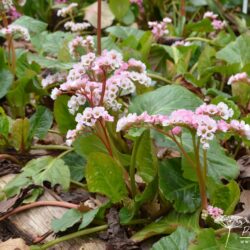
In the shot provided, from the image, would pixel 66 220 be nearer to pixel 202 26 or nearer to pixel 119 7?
pixel 202 26

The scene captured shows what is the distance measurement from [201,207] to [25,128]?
58 cm

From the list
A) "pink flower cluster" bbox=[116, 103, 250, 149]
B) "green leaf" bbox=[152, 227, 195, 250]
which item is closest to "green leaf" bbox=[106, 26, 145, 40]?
"pink flower cluster" bbox=[116, 103, 250, 149]

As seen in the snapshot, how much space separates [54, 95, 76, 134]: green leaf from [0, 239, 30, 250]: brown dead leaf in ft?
1.28

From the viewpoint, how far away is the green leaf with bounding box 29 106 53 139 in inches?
63.4

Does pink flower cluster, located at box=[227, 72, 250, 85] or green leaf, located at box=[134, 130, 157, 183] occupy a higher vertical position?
pink flower cluster, located at box=[227, 72, 250, 85]

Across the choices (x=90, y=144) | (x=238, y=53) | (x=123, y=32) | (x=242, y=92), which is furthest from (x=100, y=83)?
(x=123, y=32)

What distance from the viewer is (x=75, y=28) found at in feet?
7.09

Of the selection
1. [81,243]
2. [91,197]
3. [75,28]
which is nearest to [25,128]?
[91,197]

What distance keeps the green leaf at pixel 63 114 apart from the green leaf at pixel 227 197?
492mm

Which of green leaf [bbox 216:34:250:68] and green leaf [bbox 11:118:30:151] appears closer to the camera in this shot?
green leaf [bbox 11:118:30:151]

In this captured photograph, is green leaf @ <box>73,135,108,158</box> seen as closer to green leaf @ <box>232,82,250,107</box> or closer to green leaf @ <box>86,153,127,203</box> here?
green leaf @ <box>86,153,127,203</box>

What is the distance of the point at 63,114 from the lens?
1508mm

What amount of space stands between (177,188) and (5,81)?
747 millimetres

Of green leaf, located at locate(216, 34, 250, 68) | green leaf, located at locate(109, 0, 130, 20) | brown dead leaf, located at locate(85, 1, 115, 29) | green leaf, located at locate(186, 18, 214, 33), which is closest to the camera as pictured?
green leaf, located at locate(216, 34, 250, 68)
